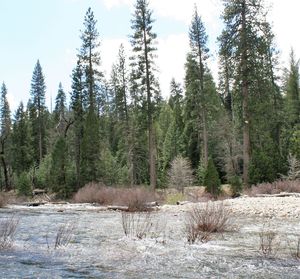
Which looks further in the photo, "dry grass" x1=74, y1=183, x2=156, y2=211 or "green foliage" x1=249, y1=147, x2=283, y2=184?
"green foliage" x1=249, y1=147, x2=283, y2=184

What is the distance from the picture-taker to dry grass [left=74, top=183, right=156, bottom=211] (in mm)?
20812

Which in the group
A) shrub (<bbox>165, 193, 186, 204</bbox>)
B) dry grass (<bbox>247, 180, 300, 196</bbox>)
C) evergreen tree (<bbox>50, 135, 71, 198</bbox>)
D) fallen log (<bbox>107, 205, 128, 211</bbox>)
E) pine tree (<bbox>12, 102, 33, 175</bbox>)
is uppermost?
pine tree (<bbox>12, 102, 33, 175</bbox>)

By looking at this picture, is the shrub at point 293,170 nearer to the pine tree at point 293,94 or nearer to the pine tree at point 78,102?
the pine tree at point 78,102

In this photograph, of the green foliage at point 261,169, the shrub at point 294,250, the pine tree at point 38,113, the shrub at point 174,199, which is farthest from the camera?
the pine tree at point 38,113

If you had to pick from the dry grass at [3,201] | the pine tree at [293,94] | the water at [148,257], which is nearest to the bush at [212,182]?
the dry grass at [3,201]

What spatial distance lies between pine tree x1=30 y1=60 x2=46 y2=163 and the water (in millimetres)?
57373

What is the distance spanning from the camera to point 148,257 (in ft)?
27.2

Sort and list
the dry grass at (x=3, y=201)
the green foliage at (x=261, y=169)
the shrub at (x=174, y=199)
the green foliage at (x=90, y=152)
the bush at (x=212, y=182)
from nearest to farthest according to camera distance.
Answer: the shrub at (x=174, y=199), the dry grass at (x=3, y=201), the bush at (x=212, y=182), the green foliage at (x=261, y=169), the green foliage at (x=90, y=152)

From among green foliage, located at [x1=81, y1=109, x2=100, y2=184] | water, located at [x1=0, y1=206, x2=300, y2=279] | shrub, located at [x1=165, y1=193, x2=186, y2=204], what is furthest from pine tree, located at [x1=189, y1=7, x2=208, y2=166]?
water, located at [x1=0, y1=206, x2=300, y2=279]

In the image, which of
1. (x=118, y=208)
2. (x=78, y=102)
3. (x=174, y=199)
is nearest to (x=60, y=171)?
(x=78, y=102)

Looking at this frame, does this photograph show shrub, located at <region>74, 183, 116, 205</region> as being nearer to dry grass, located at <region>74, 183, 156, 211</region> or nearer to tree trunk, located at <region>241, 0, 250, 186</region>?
dry grass, located at <region>74, 183, 156, 211</region>

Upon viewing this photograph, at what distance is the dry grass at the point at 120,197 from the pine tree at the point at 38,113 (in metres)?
38.8

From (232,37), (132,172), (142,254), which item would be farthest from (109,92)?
(142,254)

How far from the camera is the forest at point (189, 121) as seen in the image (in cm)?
2769
